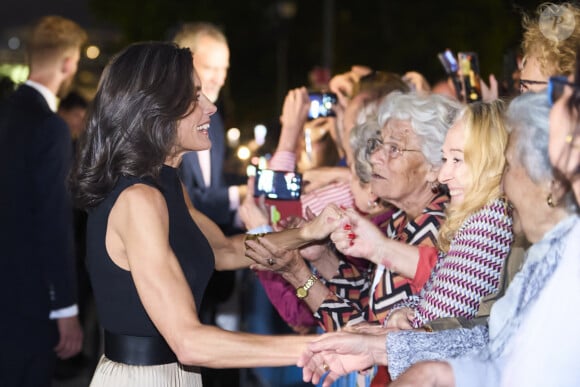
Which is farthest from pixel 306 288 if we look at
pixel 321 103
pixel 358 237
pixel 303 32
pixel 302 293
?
pixel 303 32

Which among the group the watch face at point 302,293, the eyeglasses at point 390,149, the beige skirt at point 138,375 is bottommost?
the beige skirt at point 138,375

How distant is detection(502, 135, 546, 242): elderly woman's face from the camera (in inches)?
104

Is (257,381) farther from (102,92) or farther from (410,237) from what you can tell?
(102,92)

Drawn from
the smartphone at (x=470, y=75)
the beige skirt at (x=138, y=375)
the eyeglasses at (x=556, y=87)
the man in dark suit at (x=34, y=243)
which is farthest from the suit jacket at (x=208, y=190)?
the eyeglasses at (x=556, y=87)

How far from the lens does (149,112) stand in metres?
3.71

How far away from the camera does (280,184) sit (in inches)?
201

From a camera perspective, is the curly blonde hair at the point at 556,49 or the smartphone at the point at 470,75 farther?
the smartphone at the point at 470,75

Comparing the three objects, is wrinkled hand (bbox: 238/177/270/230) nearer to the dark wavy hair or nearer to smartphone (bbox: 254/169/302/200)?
smartphone (bbox: 254/169/302/200)

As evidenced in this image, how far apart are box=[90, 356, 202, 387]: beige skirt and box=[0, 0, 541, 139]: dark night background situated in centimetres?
1965

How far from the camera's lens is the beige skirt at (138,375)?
3.66m

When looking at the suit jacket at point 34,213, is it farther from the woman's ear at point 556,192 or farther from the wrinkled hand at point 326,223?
the woman's ear at point 556,192

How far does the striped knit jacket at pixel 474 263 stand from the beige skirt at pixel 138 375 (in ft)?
3.15

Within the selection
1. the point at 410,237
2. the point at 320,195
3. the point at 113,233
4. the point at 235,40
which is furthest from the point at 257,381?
the point at 235,40

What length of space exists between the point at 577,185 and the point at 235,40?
33888 mm
